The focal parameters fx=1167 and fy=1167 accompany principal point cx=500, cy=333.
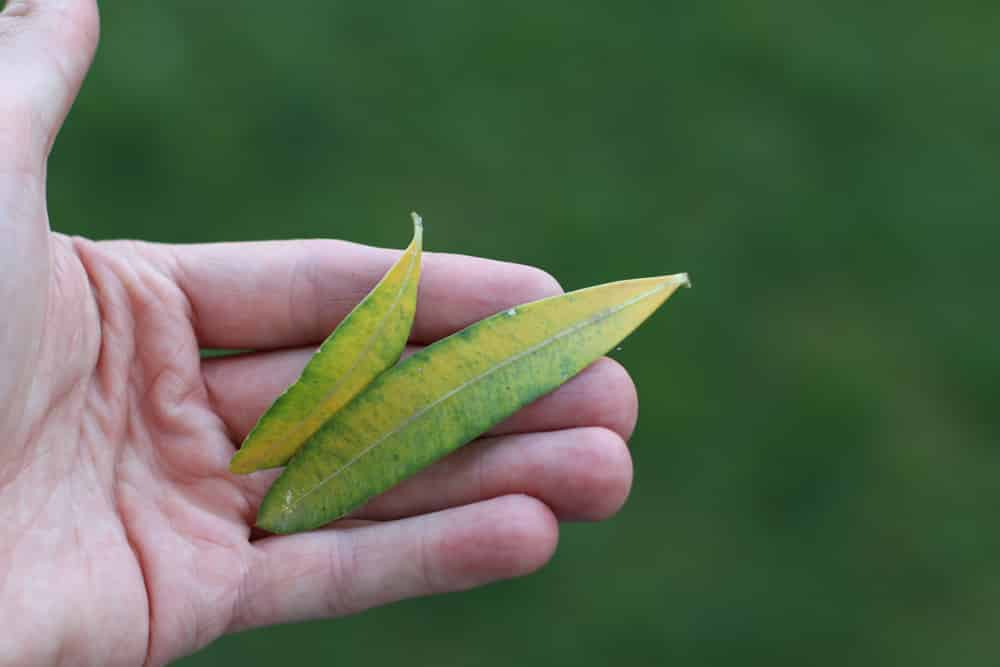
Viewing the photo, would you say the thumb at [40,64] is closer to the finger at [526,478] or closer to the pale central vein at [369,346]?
the pale central vein at [369,346]

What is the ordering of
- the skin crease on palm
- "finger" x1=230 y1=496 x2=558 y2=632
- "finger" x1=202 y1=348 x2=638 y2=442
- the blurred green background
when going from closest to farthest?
1. the skin crease on palm
2. "finger" x1=230 y1=496 x2=558 y2=632
3. "finger" x1=202 y1=348 x2=638 y2=442
4. the blurred green background

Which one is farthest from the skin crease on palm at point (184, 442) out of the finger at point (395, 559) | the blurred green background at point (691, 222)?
the blurred green background at point (691, 222)

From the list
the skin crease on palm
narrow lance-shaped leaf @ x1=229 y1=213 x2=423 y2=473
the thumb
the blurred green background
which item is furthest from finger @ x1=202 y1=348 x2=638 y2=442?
the blurred green background

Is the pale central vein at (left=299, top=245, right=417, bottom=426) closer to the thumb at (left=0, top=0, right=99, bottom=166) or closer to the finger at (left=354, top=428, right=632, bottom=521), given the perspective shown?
the finger at (left=354, top=428, right=632, bottom=521)

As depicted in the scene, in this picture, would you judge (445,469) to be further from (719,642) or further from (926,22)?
(926,22)

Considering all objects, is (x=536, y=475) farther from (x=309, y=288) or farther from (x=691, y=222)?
(x=691, y=222)

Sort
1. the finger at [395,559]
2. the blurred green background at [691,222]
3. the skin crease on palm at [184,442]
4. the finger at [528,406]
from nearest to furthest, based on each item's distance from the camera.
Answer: the skin crease on palm at [184,442], the finger at [395,559], the finger at [528,406], the blurred green background at [691,222]

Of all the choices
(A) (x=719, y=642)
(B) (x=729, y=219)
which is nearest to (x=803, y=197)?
(B) (x=729, y=219)
